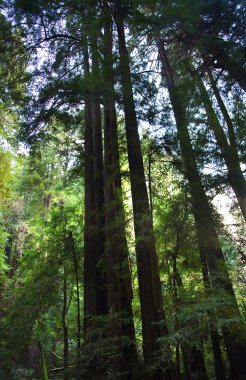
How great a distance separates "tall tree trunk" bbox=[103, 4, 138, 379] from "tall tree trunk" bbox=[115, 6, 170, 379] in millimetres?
286

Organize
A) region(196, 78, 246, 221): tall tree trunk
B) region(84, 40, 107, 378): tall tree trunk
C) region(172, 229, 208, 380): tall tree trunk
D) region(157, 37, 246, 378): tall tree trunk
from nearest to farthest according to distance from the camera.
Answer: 1. region(172, 229, 208, 380): tall tree trunk
2. region(157, 37, 246, 378): tall tree trunk
3. region(84, 40, 107, 378): tall tree trunk
4. region(196, 78, 246, 221): tall tree trunk

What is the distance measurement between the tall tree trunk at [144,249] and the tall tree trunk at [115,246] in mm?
286

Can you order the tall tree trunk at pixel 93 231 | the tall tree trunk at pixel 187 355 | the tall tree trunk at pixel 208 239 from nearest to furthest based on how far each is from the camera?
the tall tree trunk at pixel 187 355 < the tall tree trunk at pixel 208 239 < the tall tree trunk at pixel 93 231

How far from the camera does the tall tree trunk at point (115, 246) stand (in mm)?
5086

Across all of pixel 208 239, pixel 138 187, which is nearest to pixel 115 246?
pixel 138 187

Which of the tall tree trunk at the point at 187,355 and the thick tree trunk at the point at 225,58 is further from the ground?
the thick tree trunk at the point at 225,58

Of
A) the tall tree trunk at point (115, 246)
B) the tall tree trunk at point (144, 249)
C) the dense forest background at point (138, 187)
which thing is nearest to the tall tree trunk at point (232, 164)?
the dense forest background at point (138, 187)

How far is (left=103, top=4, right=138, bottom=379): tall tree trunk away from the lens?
509 centimetres

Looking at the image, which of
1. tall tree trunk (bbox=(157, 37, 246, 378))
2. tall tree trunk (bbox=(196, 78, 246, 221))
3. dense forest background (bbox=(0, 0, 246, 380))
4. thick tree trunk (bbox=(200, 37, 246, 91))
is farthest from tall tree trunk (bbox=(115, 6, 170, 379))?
thick tree trunk (bbox=(200, 37, 246, 91))

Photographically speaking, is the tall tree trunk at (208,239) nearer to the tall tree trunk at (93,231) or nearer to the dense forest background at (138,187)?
the dense forest background at (138,187)

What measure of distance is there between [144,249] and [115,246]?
0.55 meters

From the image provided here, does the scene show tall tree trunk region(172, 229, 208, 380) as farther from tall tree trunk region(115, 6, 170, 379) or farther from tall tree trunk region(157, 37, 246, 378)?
tall tree trunk region(157, 37, 246, 378)

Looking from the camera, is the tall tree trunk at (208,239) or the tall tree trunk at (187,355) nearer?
the tall tree trunk at (187,355)

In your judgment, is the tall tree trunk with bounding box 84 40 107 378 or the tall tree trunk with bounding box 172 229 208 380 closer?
the tall tree trunk with bounding box 172 229 208 380
